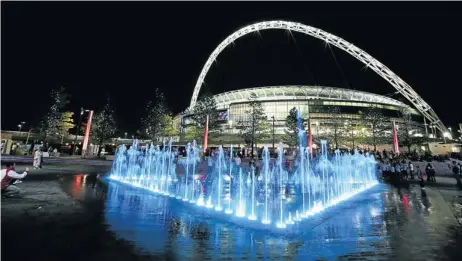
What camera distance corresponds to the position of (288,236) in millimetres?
6117

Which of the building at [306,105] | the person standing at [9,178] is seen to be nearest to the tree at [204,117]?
the building at [306,105]

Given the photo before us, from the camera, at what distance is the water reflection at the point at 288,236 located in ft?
16.2

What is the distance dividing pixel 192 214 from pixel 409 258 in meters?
5.94

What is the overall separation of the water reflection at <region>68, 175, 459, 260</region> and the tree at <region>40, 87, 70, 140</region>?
50275mm

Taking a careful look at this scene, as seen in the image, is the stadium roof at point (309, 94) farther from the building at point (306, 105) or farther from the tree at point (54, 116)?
the tree at point (54, 116)

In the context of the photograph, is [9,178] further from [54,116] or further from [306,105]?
[306,105]

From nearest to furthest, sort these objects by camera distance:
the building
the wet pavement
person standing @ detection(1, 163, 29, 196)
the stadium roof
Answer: the wet pavement < person standing @ detection(1, 163, 29, 196) < the building < the stadium roof

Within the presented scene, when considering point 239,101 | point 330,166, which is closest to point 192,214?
point 330,166

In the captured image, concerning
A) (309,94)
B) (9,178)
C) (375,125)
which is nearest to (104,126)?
(9,178)

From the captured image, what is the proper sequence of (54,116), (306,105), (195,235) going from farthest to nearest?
1. (306,105)
2. (54,116)
3. (195,235)

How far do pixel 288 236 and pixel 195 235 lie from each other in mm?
2303

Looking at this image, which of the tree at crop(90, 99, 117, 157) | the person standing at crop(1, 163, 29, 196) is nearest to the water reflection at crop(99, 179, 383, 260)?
the person standing at crop(1, 163, 29, 196)

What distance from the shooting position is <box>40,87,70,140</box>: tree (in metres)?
49.0

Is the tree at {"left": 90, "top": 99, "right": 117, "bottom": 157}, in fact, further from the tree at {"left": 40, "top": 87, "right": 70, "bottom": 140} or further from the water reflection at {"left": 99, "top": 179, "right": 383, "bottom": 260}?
the water reflection at {"left": 99, "top": 179, "right": 383, "bottom": 260}
